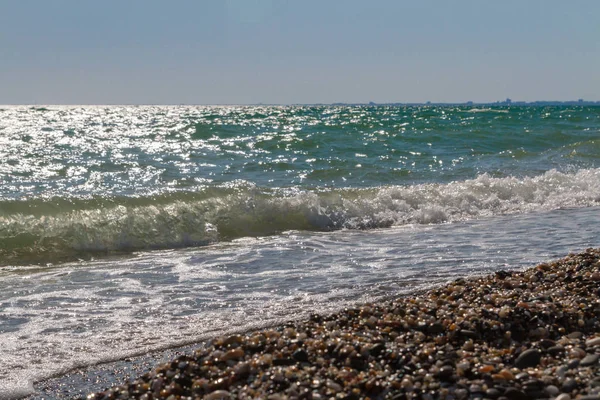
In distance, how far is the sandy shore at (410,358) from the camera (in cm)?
365

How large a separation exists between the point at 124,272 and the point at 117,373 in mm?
3474

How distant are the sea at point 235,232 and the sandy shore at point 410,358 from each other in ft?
3.58

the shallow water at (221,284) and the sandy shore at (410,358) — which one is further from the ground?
the sandy shore at (410,358)

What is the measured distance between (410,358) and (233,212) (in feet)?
26.9

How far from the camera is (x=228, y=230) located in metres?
11.4

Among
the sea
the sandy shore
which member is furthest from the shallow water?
the sandy shore

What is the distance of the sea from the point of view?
239 inches

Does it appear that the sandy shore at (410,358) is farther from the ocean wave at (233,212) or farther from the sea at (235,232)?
the ocean wave at (233,212)

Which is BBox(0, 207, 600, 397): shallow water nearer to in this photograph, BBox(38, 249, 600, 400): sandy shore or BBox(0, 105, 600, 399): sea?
BBox(0, 105, 600, 399): sea

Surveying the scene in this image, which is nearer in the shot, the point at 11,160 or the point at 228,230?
the point at 228,230

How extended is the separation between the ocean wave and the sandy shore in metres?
5.66

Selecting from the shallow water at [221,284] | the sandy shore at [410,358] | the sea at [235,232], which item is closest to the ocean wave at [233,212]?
the sea at [235,232]

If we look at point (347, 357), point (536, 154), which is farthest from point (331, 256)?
point (536, 154)

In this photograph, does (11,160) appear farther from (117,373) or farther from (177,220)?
(117,373)
